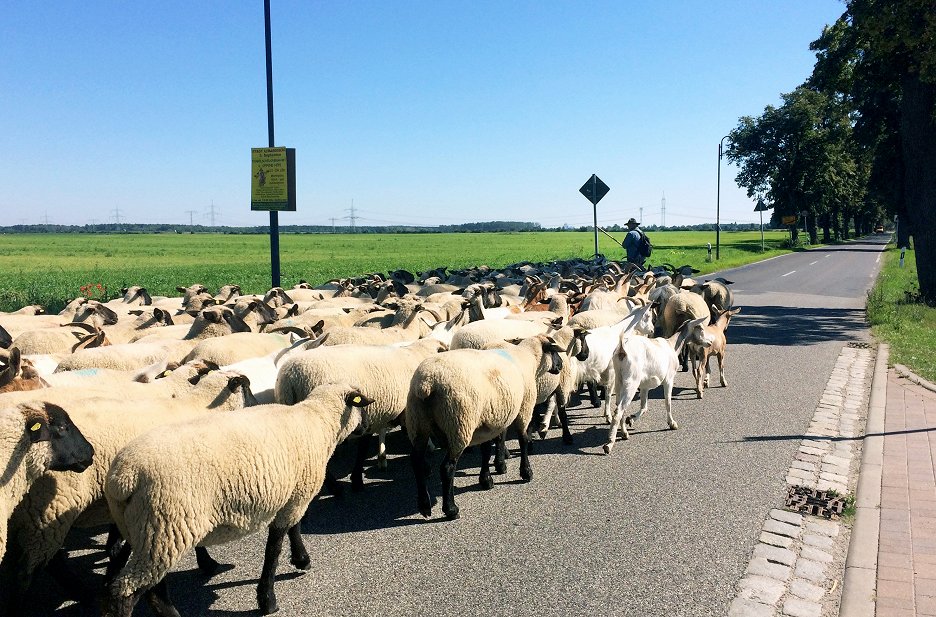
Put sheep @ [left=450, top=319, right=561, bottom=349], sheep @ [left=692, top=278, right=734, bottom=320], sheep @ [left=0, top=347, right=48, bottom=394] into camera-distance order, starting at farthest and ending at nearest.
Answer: sheep @ [left=692, top=278, right=734, bottom=320], sheep @ [left=450, top=319, right=561, bottom=349], sheep @ [left=0, top=347, right=48, bottom=394]

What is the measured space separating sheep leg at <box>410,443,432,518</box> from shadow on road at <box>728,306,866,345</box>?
10930 mm

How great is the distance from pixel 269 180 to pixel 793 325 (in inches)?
540

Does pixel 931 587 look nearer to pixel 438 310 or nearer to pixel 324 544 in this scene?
pixel 324 544

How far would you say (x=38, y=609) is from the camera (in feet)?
14.2

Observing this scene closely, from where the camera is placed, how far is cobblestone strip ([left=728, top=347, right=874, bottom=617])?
14.2 ft

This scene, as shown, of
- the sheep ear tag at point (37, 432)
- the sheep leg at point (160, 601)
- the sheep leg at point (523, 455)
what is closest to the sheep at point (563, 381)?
the sheep leg at point (523, 455)

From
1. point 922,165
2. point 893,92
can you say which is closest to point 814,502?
point 922,165

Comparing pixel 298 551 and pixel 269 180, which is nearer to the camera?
pixel 298 551

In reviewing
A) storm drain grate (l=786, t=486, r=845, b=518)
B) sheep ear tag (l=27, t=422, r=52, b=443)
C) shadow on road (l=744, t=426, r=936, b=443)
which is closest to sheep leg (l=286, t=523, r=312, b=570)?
sheep ear tag (l=27, t=422, r=52, b=443)

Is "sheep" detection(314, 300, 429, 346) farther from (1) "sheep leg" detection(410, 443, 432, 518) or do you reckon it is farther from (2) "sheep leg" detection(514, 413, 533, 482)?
(1) "sheep leg" detection(410, 443, 432, 518)

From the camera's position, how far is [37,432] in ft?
12.6

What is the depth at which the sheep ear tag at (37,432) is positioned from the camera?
3.82 m

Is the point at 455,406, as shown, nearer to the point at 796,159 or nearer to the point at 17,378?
the point at 17,378

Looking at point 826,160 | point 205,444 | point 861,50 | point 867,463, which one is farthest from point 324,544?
point 826,160
